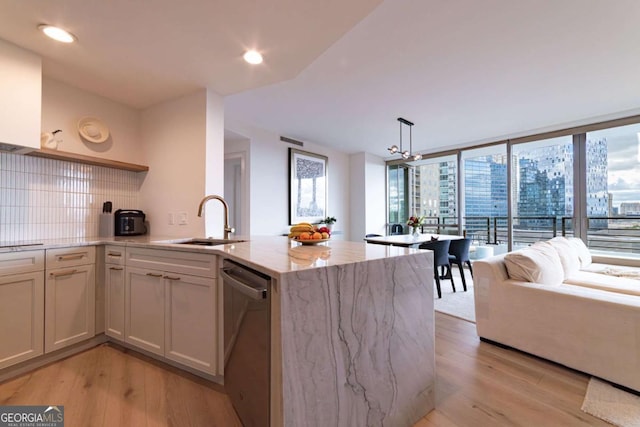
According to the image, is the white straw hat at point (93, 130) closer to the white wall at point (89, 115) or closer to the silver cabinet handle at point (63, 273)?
the white wall at point (89, 115)

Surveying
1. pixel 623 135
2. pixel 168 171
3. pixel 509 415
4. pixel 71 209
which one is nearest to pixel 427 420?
pixel 509 415

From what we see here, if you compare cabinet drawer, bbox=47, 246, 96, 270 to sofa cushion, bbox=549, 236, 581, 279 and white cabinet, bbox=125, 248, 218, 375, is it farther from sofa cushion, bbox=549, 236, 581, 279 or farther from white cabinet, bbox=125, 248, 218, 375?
sofa cushion, bbox=549, 236, 581, 279

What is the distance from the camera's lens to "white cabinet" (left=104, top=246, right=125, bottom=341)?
7.09 ft

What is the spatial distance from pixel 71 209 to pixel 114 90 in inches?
46.8

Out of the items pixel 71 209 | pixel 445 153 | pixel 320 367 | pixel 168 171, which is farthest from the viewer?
pixel 445 153

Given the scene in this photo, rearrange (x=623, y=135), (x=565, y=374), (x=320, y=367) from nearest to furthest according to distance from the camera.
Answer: (x=320, y=367)
(x=565, y=374)
(x=623, y=135)

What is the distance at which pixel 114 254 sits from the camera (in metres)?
2.21

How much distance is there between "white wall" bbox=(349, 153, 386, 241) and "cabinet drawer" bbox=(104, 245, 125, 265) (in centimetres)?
478

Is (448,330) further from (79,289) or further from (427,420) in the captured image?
(79,289)

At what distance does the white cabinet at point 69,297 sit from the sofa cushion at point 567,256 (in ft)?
14.1

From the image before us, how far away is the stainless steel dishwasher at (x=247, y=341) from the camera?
44.5 inches

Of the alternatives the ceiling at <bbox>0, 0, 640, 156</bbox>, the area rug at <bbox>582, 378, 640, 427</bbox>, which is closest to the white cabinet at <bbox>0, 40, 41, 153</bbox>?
the ceiling at <bbox>0, 0, 640, 156</bbox>

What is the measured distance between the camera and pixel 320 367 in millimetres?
1101

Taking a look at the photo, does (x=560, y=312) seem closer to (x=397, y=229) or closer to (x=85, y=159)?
(x=85, y=159)
